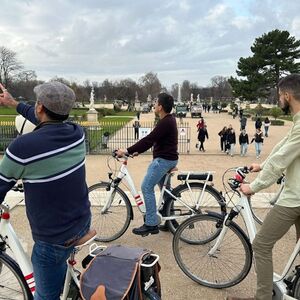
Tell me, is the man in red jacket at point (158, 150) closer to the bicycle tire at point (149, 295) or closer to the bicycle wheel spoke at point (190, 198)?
the bicycle wheel spoke at point (190, 198)

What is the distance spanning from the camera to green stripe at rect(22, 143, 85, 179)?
2.24m

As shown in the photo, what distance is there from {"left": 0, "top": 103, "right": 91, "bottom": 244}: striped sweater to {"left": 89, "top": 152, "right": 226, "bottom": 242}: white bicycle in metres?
2.64

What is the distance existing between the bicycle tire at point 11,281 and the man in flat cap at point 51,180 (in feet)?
1.30

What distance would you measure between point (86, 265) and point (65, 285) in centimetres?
23

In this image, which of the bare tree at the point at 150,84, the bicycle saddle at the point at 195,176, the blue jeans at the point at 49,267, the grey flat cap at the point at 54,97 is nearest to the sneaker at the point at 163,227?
the bicycle saddle at the point at 195,176

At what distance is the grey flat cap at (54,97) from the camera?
2303 mm

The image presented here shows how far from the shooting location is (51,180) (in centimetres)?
229

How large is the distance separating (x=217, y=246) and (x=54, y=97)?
2.44 m

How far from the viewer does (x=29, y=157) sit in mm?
2197

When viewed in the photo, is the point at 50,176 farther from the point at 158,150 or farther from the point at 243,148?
the point at 243,148

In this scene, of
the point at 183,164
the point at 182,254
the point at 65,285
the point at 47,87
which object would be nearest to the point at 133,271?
the point at 65,285

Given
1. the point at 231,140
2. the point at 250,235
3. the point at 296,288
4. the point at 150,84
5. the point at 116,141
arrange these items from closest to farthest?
the point at 296,288 < the point at 250,235 < the point at 231,140 < the point at 116,141 < the point at 150,84

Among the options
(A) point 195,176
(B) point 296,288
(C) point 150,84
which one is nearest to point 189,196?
(A) point 195,176

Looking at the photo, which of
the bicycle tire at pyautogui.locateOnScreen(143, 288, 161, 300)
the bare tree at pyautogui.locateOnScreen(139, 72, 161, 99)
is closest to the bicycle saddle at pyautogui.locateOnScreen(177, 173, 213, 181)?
the bicycle tire at pyautogui.locateOnScreen(143, 288, 161, 300)
